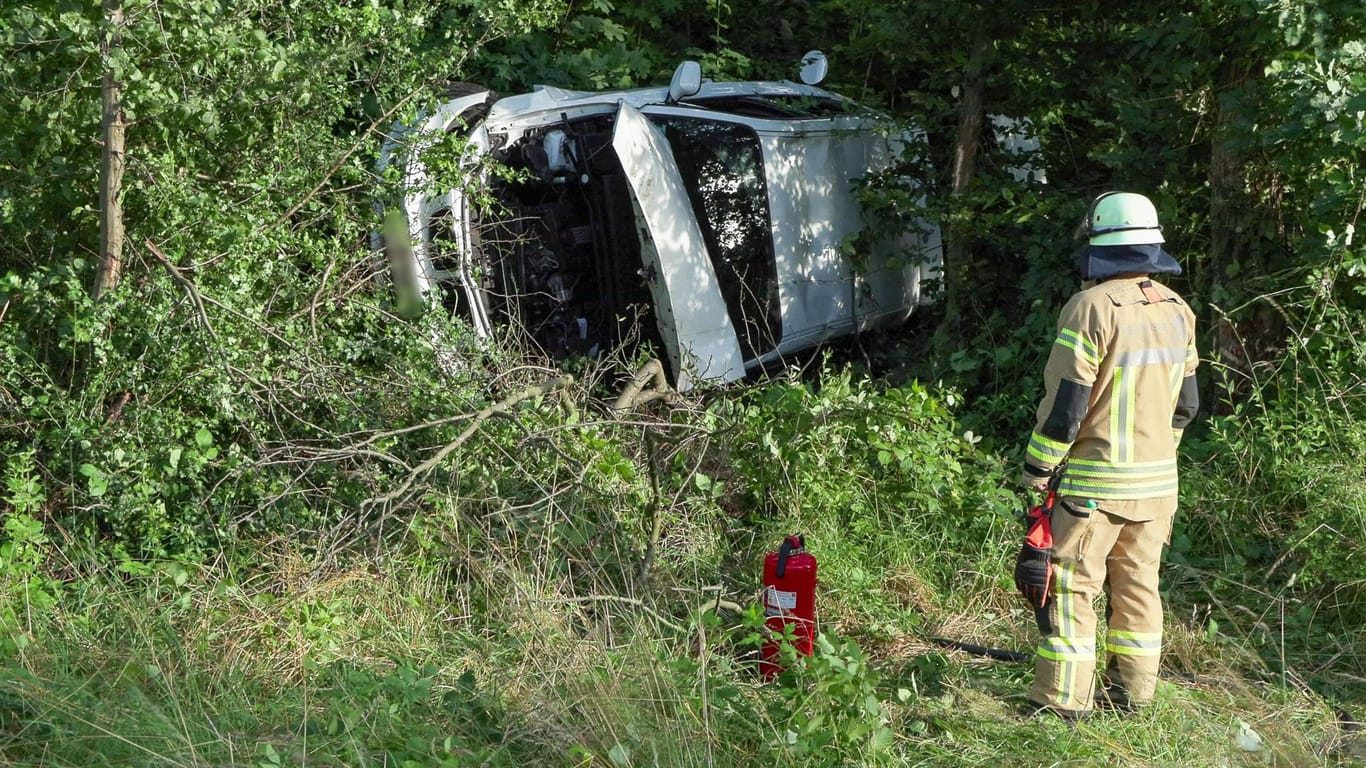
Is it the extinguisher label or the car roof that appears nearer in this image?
the extinguisher label

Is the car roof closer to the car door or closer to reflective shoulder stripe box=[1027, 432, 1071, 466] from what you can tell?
the car door

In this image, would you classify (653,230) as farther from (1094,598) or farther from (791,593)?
(1094,598)

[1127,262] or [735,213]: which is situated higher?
[1127,262]

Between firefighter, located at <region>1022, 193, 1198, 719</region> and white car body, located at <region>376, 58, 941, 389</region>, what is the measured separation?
7.24 ft

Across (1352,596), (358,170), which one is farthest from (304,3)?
(1352,596)

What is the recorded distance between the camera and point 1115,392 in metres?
4.19

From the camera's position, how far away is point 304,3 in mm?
5512

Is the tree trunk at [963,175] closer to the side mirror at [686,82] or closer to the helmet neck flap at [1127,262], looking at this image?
the side mirror at [686,82]

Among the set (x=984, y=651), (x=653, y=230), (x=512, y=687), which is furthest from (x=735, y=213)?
(x=512, y=687)

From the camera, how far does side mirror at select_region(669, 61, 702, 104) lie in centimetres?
700

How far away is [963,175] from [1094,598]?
3.76 m

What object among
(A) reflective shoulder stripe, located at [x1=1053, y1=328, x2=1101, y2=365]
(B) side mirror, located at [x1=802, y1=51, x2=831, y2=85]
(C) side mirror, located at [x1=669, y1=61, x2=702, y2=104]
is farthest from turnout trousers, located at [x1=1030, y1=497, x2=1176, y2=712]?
(B) side mirror, located at [x1=802, y1=51, x2=831, y2=85]

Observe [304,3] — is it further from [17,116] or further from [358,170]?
[17,116]

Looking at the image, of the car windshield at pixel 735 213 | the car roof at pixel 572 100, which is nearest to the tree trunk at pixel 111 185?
the car roof at pixel 572 100
